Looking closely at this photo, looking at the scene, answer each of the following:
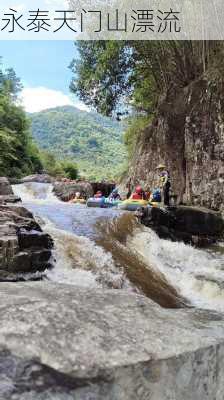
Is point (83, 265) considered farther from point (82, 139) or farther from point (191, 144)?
point (82, 139)

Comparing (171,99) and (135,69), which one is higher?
(135,69)

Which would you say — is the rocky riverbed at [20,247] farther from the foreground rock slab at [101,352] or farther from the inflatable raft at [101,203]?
the inflatable raft at [101,203]

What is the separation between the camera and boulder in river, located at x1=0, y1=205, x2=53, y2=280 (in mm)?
6025

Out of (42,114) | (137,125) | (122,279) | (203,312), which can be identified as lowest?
(122,279)

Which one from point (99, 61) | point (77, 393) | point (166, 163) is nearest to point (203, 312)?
point (77, 393)

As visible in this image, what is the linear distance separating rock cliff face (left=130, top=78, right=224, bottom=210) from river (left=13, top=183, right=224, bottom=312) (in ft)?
10.5

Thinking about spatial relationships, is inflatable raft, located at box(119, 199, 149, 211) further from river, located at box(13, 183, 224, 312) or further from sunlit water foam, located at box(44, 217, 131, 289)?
sunlit water foam, located at box(44, 217, 131, 289)

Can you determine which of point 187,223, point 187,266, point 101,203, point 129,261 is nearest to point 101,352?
point 129,261

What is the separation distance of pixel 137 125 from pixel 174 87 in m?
9.27

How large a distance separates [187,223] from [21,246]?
6.62m

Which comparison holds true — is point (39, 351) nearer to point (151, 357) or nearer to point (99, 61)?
point (151, 357)

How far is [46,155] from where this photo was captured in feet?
147

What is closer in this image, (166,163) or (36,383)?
(36,383)

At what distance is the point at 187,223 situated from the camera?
39.9 ft
